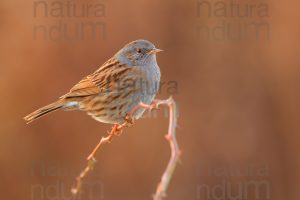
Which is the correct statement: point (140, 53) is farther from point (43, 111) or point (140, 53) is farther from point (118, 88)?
point (43, 111)

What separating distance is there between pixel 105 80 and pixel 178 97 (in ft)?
13.2

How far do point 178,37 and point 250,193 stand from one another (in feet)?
9.52

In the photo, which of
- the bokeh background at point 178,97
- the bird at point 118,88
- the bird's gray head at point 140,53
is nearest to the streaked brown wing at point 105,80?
the bird at point 118,88

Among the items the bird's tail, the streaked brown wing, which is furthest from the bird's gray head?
the bird's tail

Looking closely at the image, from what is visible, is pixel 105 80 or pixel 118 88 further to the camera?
pixel 105 80

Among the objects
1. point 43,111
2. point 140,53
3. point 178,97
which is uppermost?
point 140,53

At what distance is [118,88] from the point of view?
643cm

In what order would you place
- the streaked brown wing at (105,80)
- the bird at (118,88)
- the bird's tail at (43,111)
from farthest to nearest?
the streaked brown wing at (105,80) < the bird at (118,88) < the bird's tail at (43,111)

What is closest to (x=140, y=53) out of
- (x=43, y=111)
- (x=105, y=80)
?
(x=105, y=80)

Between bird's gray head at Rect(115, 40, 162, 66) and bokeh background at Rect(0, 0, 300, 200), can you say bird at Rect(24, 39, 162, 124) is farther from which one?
bokeh background at Rect(0, 0, 300, 200)

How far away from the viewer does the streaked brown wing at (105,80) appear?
6547mm

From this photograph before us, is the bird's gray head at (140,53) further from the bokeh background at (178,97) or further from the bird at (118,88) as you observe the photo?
the bokeh background at (178,97)

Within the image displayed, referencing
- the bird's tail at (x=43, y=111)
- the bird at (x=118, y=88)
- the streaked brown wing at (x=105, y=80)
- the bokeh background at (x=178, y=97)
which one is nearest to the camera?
the bird's tail at (x=43, y=111)

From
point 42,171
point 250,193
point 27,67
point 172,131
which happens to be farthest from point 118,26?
point 172,131
